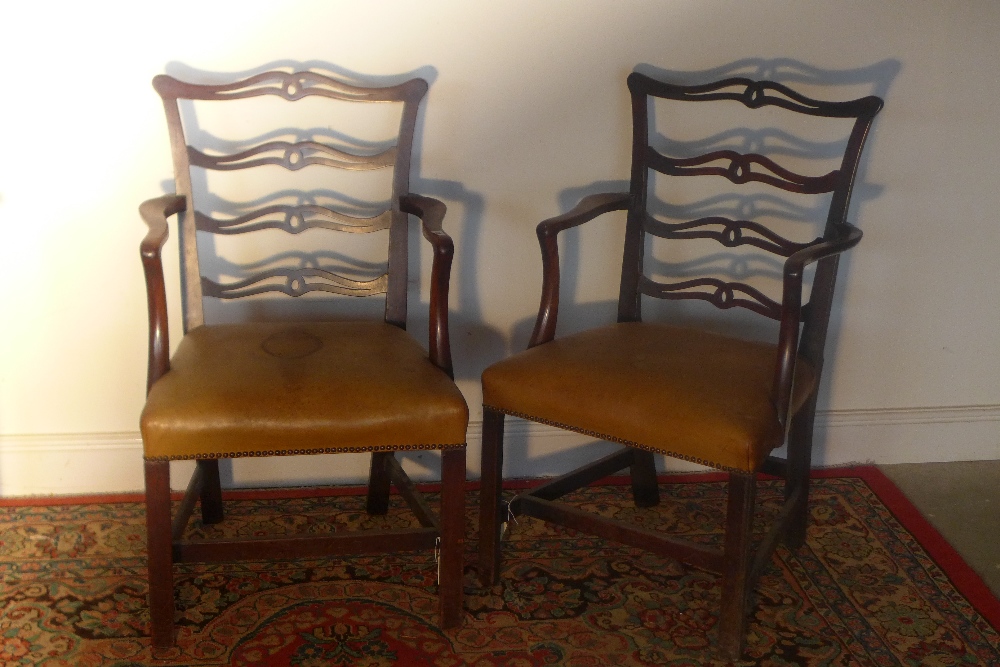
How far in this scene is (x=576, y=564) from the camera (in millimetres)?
2314

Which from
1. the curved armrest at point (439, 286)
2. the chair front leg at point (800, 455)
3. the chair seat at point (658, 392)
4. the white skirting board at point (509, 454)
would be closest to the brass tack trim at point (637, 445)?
the chair seat at point (658, 392)

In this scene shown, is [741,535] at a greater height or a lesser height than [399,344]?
lesser

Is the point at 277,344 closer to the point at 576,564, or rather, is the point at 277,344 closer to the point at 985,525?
the point at 576,564

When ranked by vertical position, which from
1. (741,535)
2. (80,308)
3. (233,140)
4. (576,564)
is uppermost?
(233,140)

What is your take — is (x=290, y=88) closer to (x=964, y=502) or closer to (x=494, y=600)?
(x=494, y=600)

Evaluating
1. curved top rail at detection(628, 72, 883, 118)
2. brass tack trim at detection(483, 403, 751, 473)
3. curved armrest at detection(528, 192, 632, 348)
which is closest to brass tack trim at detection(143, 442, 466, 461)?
brass tack trim at detection(483, 403, 751, 473)

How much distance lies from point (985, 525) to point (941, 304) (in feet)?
1.88

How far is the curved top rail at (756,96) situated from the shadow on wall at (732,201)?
5.0 inches

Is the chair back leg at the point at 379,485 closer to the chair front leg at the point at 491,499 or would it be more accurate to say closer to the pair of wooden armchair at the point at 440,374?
the pair of wooden armchair at the point at 440,374

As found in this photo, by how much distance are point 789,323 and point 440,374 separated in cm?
65

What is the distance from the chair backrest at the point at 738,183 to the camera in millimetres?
2154

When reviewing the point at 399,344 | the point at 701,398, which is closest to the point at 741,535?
the point at 701,398

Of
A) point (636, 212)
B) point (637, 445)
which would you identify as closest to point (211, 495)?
point (637, 445)

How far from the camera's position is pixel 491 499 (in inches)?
85.0
